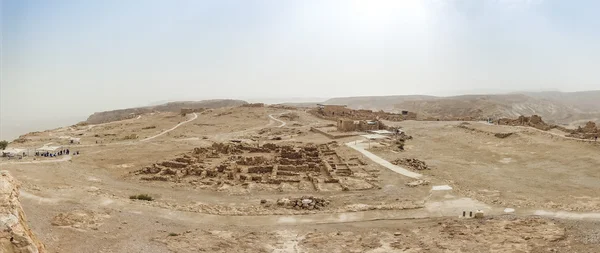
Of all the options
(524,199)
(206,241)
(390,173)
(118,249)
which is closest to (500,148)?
(390,173)

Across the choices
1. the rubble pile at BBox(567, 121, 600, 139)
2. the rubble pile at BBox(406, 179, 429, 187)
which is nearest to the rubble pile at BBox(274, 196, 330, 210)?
the rubble pile at BBox(406, 179, 429, 187)

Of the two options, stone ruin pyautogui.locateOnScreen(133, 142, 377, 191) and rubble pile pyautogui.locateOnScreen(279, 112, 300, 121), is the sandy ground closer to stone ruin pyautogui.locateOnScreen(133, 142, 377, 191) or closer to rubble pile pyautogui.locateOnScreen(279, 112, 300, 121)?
stone ruin pyautogui.locateOnScreen(133, 142, 377, 191)

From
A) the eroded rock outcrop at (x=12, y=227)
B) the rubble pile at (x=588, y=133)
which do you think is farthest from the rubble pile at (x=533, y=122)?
the eroded rock outcrop at (x=12, y=227)

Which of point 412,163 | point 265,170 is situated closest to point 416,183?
point 412,163

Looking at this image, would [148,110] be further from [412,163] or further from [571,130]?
[571,130]

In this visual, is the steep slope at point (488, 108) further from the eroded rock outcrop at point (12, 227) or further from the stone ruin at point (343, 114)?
the eroded rock outcrop at point (12, 227)

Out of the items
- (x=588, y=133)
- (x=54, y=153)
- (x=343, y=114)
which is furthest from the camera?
(x=343, y=114)
